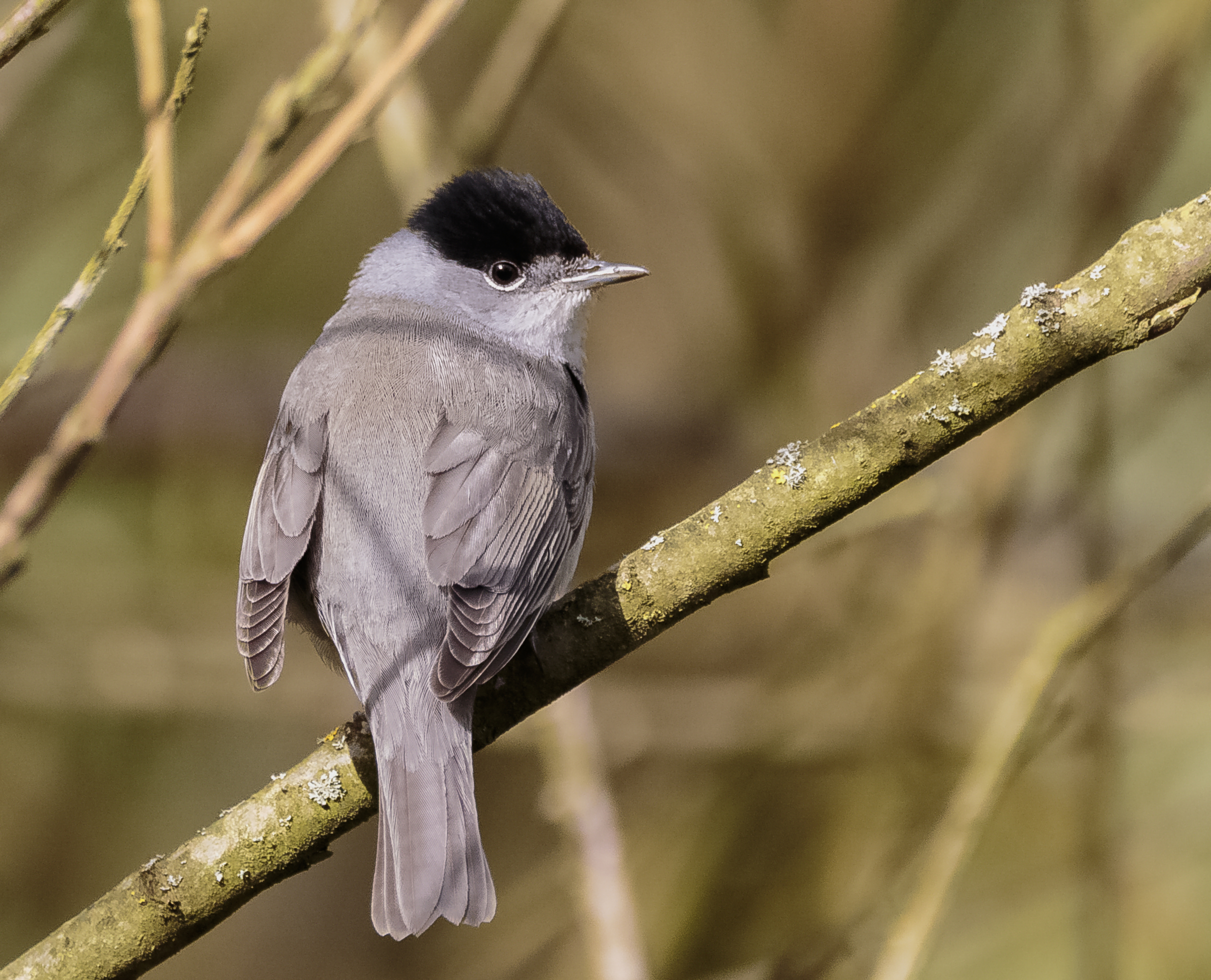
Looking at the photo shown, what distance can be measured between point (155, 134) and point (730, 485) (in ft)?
13.6

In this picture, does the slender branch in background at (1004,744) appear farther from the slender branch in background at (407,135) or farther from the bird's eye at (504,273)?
the slender branch in background at (407,135)

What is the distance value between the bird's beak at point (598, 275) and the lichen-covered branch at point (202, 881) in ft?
6.36

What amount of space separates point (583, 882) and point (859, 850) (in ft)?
5.90

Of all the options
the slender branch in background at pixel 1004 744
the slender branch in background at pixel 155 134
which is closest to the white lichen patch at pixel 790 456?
the slender branch in background at pixel 1004 744

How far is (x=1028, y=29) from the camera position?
5.81m

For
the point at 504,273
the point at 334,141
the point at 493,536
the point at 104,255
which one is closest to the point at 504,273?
the point at 504,273

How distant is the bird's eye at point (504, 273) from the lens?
405cm

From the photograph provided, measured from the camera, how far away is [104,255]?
153 cm

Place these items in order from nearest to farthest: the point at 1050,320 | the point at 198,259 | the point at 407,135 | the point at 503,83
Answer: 1. the point at 198,259
2. the point at 1050,320
3. the point at 407,135
4. the point at 503,83

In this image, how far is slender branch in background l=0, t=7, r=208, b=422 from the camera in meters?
1.42

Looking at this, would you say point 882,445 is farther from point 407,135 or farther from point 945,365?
point 407,135

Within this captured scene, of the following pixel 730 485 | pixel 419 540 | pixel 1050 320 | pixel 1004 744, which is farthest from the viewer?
pixel 730 485

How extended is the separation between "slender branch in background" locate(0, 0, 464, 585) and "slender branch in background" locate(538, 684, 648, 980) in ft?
6.02

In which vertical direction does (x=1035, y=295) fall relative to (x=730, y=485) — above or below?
below
